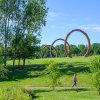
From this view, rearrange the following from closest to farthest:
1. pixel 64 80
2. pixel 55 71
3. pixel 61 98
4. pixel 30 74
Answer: pixel 61 98 → pixel 55 71 → pixel 64 80 → pixel 30 74

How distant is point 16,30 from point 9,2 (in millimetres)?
5439

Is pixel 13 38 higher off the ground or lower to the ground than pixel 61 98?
higher

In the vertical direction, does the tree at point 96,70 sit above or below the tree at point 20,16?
below

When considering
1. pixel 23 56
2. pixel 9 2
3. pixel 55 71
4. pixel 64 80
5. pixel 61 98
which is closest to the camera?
pixel 61 98

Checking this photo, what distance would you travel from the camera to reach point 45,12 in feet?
226

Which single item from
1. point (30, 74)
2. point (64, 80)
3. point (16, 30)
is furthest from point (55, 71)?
point (16, 30)

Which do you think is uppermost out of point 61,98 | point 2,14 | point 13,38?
point 2,14

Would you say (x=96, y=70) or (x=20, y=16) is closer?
(x=96, y=70)

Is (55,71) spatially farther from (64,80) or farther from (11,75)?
(11,75)

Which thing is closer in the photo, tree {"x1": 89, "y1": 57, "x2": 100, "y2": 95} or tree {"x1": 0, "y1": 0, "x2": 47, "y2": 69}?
tree {"x1": 89, "y1": 57, "x2": 100, "y2": 95}

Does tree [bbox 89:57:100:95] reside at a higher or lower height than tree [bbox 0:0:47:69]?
lower

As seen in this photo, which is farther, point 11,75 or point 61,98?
point 11,75

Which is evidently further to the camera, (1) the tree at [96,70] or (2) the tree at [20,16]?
(2) the tree at [20,16]

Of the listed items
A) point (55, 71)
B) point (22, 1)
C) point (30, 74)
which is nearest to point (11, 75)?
point (30, 74)
